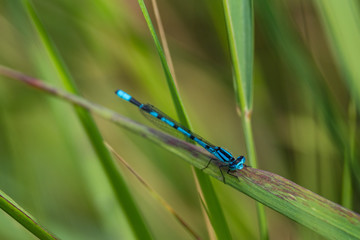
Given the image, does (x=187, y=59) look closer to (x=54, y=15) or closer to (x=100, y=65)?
(x=100, y=65)

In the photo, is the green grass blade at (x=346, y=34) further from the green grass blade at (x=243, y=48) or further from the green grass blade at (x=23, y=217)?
the green grass blade at (x=23, y=217)

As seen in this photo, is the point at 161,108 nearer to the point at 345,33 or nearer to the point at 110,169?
the point at 110,169

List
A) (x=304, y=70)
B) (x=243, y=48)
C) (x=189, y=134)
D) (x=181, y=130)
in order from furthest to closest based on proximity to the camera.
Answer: (x=304, y=70) → (x=181, y=130) → (x=189, y=134) → (x=243, y=48)

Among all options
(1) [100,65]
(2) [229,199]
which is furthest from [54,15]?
(2) [229,199]

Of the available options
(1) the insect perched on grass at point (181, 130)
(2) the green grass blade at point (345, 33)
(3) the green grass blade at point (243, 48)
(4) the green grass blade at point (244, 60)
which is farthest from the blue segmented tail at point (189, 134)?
(2) the green grass blade at point (345, 33)

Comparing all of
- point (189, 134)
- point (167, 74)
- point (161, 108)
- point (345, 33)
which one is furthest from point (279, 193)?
point (161, 108)

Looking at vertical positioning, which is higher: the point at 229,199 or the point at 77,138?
the point at 229,199
